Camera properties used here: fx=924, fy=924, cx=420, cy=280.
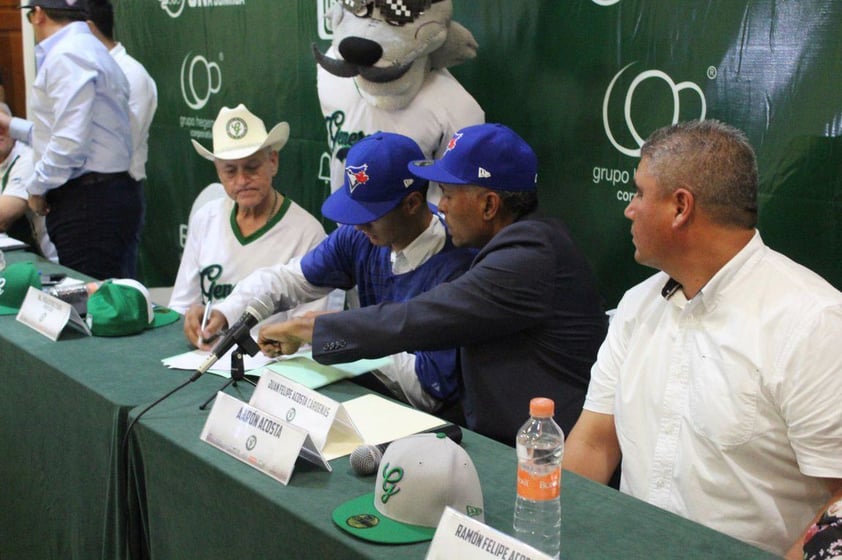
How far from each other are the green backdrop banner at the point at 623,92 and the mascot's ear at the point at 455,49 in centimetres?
10

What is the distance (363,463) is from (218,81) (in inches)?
121

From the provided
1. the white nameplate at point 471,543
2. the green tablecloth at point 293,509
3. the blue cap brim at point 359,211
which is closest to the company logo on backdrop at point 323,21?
the blue cap brim at point 359,211

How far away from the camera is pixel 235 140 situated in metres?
2.57

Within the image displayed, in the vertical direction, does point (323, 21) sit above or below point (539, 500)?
above

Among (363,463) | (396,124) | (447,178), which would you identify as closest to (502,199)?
(447,178)

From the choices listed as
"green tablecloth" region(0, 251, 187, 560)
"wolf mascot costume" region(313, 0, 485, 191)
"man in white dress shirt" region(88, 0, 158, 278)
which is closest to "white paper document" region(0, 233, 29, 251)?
"man in white dress shirt" region(88, 0, 158, 278)

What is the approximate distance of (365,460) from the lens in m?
1.36

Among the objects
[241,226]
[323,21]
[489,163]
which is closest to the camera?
[489,163]

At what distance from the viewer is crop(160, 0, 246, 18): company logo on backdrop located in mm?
3928

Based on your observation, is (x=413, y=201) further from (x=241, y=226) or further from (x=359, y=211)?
(x=241, y=226)

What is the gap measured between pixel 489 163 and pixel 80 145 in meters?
1.78

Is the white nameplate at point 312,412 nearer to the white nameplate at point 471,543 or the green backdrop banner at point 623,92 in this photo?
the white nameplate at point 471,543

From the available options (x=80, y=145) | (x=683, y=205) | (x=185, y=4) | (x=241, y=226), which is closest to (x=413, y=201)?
(x=241, y=226)

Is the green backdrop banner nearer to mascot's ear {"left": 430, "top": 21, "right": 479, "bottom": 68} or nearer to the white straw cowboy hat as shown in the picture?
mascot's ear {"left": 430, "top": 21, "right": 479, "bottom": 68}
